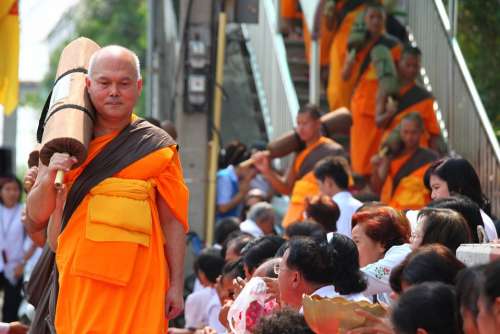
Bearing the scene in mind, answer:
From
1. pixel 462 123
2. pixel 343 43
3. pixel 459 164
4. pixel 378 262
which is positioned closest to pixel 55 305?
pixel 378 262

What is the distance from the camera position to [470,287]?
4207 millimetres

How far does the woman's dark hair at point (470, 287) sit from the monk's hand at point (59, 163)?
7.37 ft

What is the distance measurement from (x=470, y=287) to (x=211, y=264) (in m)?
5.47

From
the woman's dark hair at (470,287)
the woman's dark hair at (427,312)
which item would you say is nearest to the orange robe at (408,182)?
the woman's dark hair at (427,312)

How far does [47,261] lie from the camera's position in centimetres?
742

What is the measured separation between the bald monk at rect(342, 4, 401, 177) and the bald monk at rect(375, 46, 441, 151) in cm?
56

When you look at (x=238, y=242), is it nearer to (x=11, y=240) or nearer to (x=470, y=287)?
(x=470, y=287)

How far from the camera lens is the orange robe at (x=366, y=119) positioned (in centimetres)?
1273

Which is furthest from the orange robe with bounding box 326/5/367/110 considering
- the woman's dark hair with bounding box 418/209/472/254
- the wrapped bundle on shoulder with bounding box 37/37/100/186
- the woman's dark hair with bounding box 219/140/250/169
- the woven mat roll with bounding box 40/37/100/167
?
the woman's dark hair with bounding box 418/209/472/254

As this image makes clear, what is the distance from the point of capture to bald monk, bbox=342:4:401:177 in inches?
502

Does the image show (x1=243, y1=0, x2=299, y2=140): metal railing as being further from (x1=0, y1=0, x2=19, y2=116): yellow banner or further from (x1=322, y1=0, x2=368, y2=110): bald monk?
(x1=0, y1=0, x2=19, y2=116): yellow banner

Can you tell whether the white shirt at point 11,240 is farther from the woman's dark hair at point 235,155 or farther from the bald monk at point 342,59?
the bald monk at point 342,59

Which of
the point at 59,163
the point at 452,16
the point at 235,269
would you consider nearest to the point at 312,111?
the point at 452,16

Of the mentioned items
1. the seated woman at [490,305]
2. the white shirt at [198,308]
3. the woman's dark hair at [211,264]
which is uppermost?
the seated woman at [490,305]
